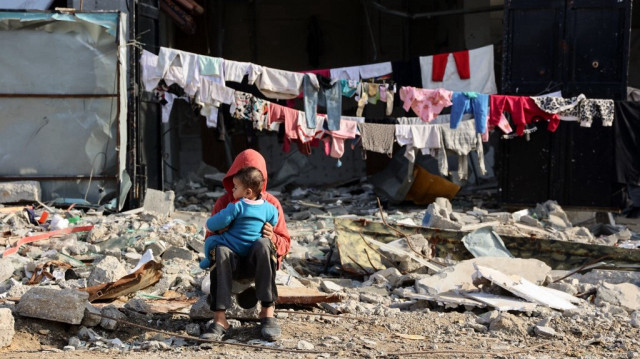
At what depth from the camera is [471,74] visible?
12.8 metres

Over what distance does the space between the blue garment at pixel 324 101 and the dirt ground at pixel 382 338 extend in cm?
546

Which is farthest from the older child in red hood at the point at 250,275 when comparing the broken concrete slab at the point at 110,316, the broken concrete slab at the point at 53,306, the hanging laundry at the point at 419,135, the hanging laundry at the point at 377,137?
the hanging laundry at the point at 419,135

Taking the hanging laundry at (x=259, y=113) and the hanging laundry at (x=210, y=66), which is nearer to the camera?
the hanging laundry at (x=210, y=66)

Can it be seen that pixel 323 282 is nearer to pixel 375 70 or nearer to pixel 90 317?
pixel 90 317

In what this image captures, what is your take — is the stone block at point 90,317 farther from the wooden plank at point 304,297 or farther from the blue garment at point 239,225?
the wooden plank at point 304,297

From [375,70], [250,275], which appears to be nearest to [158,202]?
[375,70]

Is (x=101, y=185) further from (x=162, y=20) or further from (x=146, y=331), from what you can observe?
(x=146, y=331)

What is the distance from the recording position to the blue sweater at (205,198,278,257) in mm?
5410

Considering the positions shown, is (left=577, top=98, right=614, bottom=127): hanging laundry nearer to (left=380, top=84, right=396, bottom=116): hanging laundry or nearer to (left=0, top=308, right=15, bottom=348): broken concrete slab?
(left=380, top=84, right=396, bottom=116): hanging laundry

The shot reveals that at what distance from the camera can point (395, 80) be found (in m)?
12.8

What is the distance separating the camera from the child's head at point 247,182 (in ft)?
17.9

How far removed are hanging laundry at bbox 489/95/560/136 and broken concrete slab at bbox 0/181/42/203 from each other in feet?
19.4

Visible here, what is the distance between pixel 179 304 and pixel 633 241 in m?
5.88

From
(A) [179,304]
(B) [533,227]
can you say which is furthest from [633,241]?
(A) [179,304]
